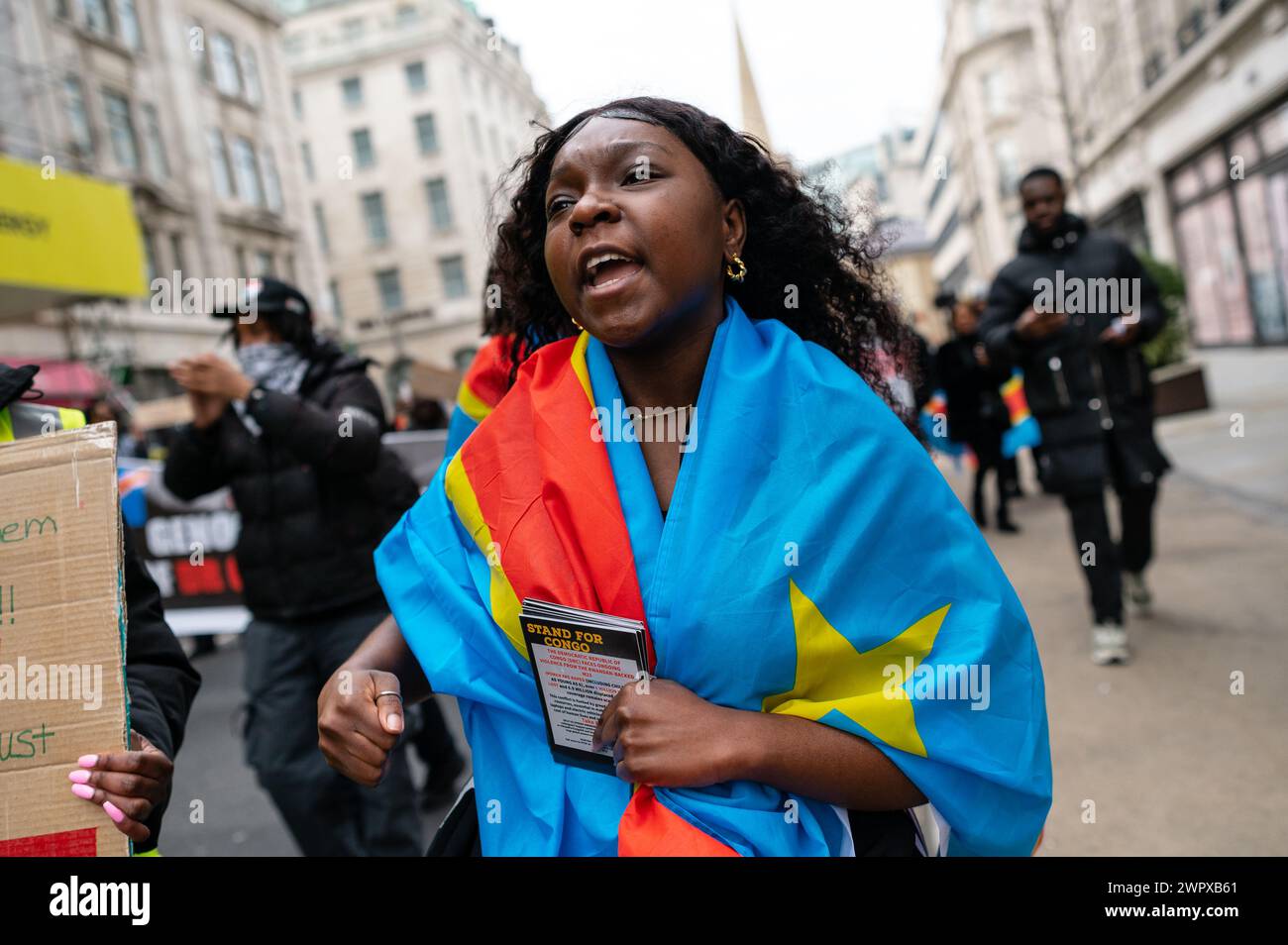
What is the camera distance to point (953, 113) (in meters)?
43.7

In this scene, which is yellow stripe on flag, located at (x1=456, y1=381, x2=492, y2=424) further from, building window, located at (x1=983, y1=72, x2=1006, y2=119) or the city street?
building window, located at (x1=983, y1=72, x2=1006, y2=119)

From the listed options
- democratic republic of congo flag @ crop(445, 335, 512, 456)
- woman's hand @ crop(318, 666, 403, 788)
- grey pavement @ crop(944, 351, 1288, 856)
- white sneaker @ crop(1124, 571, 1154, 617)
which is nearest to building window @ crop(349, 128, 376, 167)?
grey pavement @ crop(944, 351, 1288, 856)

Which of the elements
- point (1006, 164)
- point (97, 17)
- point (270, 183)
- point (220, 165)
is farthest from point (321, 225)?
point (1006, 164)

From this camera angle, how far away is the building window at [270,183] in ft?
105

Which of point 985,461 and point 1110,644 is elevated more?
point 985,461

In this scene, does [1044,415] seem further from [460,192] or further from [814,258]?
[460,192]

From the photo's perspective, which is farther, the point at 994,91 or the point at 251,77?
the point at 994,91

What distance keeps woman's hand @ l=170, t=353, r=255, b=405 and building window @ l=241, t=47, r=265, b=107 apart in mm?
31848

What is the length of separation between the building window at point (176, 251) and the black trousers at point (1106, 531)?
87.8ft

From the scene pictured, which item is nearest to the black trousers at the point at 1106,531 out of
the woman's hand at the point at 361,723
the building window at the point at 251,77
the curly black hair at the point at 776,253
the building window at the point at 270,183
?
the curly black hair at the point at 776,253

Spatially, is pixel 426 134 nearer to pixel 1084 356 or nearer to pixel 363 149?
pixel 363 149

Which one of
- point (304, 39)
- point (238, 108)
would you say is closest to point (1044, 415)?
point (238, 108)

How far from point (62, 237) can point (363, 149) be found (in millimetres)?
37619

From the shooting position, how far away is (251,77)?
3191cm
